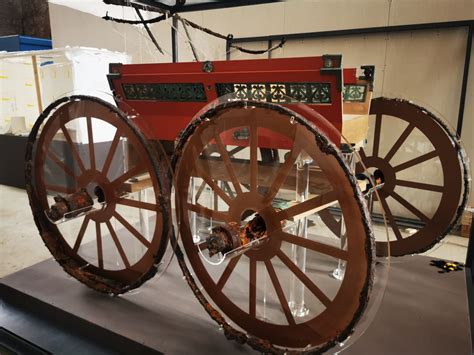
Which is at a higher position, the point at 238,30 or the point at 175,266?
the point at 238,30

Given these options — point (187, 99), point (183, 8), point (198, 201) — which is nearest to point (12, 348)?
point (198, 201)

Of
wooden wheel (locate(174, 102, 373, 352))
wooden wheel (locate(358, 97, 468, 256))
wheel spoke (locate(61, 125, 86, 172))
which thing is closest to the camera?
wooden wheel (locate(174, 102, 373, 352))

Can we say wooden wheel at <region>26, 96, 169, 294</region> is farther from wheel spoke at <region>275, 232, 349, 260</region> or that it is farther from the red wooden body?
wheel spoke at <region>275, 232, 349, 260</region>

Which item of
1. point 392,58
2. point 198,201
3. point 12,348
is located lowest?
point 12,348

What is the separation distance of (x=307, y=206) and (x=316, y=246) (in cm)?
12

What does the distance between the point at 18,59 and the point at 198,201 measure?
4.21m

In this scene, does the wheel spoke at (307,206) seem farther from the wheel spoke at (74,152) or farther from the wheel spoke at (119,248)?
the wheel spoke at (74,152)

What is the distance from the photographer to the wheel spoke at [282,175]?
1082 mm

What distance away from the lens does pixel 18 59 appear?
14.6ft

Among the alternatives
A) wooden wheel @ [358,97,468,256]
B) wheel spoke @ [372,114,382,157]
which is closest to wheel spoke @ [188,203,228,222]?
wooden wheel @ [358,97,468,256]

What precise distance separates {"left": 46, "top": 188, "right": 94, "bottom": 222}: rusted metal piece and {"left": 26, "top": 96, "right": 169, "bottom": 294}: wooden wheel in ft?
0.12

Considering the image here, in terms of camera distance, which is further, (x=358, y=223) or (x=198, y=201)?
(x=198, y=201)

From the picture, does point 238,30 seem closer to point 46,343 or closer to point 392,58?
point 392,58

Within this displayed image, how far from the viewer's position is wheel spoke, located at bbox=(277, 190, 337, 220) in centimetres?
105
